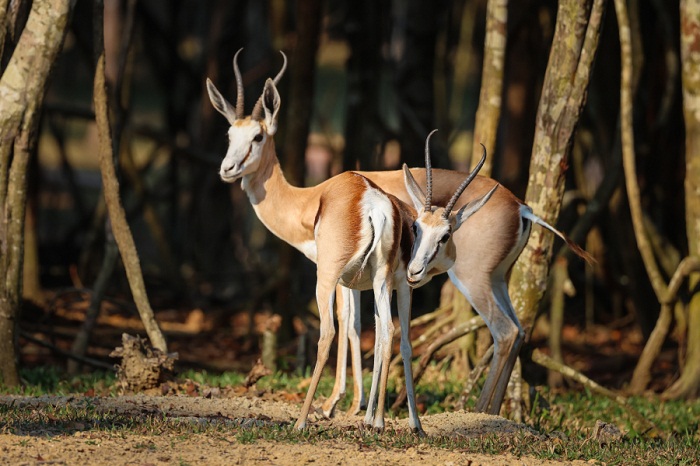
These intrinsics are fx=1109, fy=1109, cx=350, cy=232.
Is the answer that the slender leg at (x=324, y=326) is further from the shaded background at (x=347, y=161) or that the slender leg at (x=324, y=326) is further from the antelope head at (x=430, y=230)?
the shaded background at (x=347, y=161)

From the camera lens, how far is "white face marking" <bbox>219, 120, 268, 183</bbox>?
6.65 metres

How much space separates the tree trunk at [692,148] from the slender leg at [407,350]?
374 centimetres

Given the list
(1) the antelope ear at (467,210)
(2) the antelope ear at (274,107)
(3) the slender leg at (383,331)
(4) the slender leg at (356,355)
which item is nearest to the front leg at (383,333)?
(3) the slender leg at (383,331)

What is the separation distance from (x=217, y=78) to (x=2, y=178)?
24.4ft

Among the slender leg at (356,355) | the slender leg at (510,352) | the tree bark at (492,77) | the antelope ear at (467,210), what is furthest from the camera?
the tree bark at (492,77)

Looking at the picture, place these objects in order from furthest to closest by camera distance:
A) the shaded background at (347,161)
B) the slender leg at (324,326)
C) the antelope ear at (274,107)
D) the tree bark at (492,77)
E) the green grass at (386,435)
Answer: the shaded background at (347,161), the tree bark at (492,77), the antelope ear at (274,107), the slender leg at (324,326), the green grass at (386,435)

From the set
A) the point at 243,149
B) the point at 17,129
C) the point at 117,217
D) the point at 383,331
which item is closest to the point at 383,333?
the point at 383,331

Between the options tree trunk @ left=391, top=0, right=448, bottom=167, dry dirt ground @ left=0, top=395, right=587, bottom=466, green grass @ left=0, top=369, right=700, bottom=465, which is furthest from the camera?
tree trunk @ left=391, top=0, right=448, bottom=167

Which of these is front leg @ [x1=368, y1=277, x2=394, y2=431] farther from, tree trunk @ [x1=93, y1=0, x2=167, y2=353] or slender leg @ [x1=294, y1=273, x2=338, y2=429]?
tree trunk @ [x1=93, y1=0, x2=167, y2=353]

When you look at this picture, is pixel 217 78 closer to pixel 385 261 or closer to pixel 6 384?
pixel 6 384

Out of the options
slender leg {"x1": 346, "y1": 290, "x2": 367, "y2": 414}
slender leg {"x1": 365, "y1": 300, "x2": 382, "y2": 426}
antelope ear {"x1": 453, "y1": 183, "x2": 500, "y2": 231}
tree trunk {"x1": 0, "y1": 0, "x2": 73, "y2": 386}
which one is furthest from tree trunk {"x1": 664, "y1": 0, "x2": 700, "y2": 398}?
tree trunk {"x1": 0, "y1": 0, "x2": 73, "y2": 386}

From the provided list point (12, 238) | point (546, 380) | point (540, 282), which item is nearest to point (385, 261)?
point (540, 282)

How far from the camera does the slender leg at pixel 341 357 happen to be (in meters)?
6.55

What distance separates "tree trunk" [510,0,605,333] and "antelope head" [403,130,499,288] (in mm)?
1335
